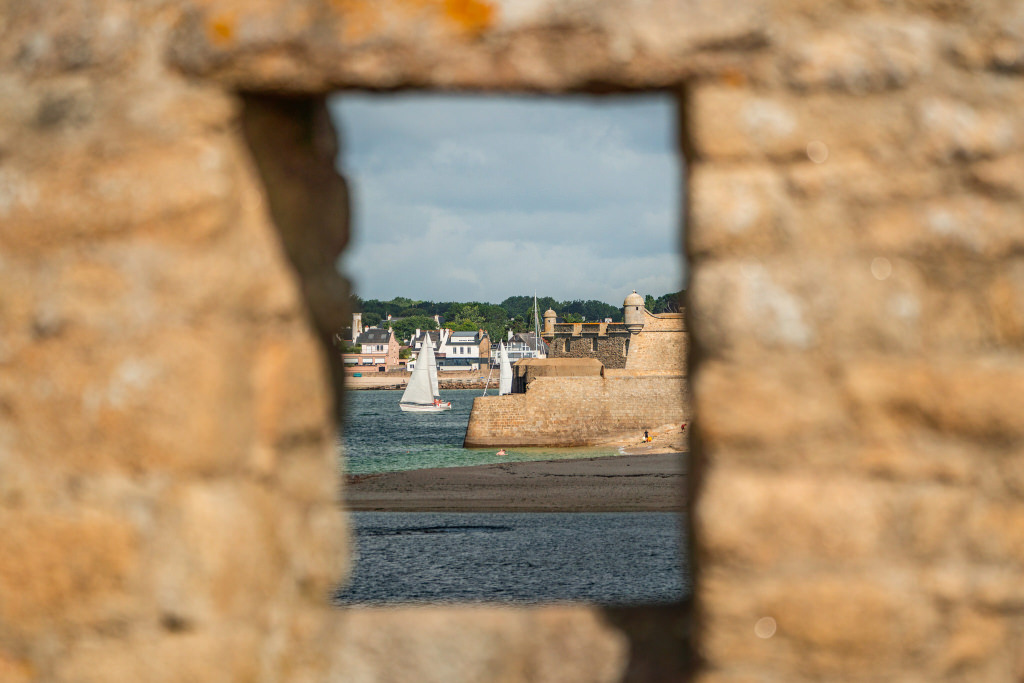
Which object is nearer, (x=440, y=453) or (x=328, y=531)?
(x=328, y=531)

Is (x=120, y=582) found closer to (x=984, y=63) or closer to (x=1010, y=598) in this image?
(x=1010, y=598)

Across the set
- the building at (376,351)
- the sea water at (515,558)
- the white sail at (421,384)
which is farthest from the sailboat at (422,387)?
the building at (376,351)

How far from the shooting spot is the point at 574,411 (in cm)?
3228

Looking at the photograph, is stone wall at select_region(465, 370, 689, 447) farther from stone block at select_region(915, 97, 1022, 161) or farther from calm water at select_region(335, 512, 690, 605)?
stone block at select_region(915, 97, 1022, 161)

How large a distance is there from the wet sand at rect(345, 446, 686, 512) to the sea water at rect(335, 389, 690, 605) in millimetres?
1307

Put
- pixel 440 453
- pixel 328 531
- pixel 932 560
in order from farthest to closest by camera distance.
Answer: pixel 440 453 < pixel 328 531 < pixel 932 560

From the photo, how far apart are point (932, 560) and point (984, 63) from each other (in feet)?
2.77

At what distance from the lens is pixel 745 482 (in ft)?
4.72

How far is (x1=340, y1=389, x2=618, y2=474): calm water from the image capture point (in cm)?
2832

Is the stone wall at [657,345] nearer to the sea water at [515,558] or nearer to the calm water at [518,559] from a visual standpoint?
the sea water at [515,558]

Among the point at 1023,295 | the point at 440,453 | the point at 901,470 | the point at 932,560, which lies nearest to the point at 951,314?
the point at 1023,295

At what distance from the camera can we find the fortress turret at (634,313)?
36812mm

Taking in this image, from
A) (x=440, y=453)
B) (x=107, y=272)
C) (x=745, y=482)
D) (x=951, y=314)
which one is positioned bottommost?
(x=440, y=453)

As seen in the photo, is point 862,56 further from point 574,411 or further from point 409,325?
point 409,325
